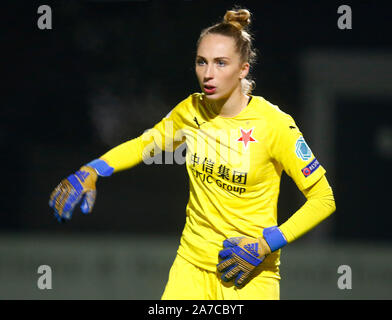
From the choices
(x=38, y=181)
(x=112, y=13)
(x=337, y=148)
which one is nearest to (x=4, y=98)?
(x=38, y=181)

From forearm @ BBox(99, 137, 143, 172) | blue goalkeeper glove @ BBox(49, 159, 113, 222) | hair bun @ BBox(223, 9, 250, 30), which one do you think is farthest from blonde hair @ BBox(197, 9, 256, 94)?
blue goalkeeper glove @ BBox(49, 159, 113, 222)

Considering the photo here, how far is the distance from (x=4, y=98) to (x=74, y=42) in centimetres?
98

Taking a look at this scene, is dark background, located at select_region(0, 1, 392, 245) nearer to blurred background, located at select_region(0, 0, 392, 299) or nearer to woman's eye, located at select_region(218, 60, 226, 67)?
blurred background, located at select_region(0, 0, 392, 299)

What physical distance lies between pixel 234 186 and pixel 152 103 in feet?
12.9

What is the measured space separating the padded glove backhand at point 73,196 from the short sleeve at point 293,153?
0.89 metres

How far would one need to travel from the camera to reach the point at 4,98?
722 cm

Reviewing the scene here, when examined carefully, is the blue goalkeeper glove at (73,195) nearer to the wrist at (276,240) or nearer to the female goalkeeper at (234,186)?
the female goalkeeper at (234,186)

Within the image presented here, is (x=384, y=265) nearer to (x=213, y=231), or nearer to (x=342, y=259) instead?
(x=342, y=259)

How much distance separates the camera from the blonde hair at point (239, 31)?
3217 millimetres

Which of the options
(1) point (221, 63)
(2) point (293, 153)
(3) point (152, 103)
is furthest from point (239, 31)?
(3) point (152, 103)

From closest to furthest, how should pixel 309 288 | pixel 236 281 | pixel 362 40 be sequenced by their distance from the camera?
pixel 236 281 → pixel 309 288 → pixel 362 40

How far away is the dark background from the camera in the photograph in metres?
7.00

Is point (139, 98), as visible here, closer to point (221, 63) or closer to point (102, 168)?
point (102, 168)

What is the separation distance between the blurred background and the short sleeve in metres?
3.81
